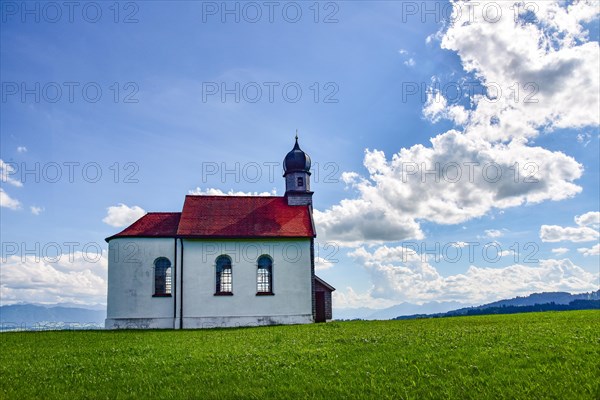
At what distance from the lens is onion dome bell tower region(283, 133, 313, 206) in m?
40.7

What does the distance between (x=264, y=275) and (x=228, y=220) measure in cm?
489

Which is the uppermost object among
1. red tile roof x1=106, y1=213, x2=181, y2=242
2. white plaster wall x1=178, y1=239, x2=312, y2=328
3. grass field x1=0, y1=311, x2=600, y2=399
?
red tile roof x1=106, y1=213, x2=181, y2=242

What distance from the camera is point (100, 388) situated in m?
12.3

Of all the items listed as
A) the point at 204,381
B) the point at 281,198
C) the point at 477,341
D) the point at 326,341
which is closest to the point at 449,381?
the point at 477,341

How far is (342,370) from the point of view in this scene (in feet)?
40.2

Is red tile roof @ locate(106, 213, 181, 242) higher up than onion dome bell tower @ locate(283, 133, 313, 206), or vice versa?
onion dome bell tower @ locate(283, 133, 313, 206)

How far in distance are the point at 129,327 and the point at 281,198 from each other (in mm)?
14953

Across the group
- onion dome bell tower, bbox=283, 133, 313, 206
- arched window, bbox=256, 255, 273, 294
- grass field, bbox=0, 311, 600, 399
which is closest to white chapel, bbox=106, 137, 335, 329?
arched window, bbox=256, 255, 273, 294

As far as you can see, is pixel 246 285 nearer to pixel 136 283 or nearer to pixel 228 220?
pixel 228 220

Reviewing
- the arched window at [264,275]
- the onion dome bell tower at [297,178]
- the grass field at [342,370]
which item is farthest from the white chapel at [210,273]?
the grass field at [342,370]

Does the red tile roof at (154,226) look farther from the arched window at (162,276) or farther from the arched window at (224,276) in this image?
the arched window at (224,276)

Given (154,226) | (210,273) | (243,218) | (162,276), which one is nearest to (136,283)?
(162,276)

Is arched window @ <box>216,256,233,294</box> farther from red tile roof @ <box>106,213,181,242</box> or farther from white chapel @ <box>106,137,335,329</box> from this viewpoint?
red tile roof @ <box>106,213,181,242</box>

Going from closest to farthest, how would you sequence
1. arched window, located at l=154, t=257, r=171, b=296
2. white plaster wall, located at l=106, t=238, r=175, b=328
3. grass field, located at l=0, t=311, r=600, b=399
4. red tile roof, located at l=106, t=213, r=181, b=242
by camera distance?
1. grass field, located at l=0, t=311, r=600, b=399
2. white plaster wall, located at l=106, t=238, r=175, b=328
3. arched window, located at l=154, t=257, r=171, b=296
4. red tile roof, located at l=106, t=213, r=181, b=242
